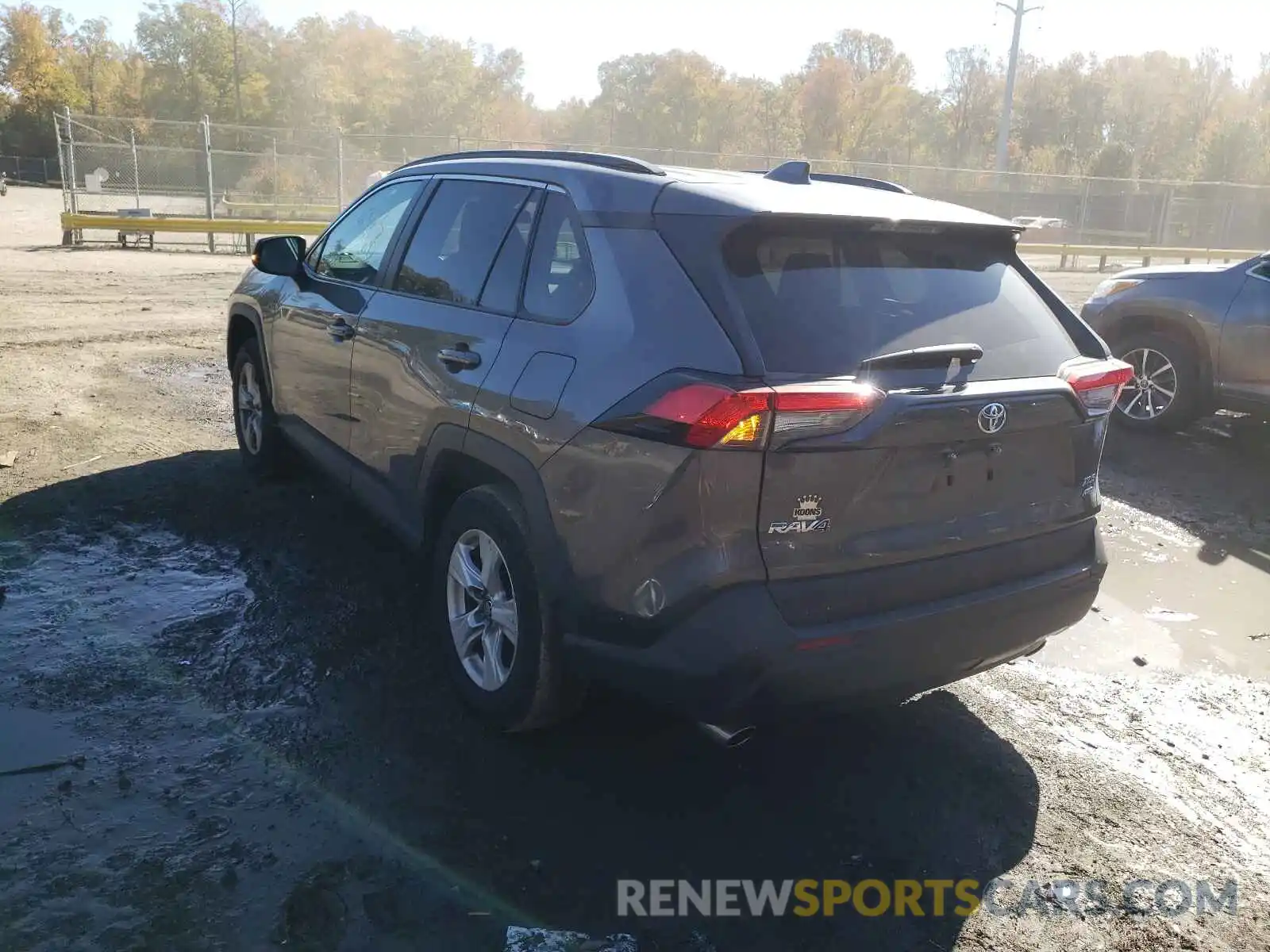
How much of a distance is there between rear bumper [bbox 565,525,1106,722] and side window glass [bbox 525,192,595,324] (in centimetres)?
102

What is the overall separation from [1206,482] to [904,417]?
17.7 feet

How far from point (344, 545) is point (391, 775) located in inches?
83.5

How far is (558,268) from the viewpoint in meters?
3.21

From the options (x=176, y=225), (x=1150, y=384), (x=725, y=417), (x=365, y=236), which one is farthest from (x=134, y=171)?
(x=725, y=417)

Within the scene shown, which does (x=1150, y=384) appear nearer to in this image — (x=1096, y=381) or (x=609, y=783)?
(x=1096, y=381)

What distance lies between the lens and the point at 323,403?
4680mm

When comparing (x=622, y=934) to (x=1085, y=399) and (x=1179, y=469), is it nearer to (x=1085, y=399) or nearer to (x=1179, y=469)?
(x=1085, y=399)

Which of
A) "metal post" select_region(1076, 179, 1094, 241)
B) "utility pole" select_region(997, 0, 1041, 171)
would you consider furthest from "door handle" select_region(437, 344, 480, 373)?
"utility pole" select_region(997, 0, 1041, 171)

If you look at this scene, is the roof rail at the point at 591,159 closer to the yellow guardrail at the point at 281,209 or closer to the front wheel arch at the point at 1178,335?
the front wheel arch at the point at 1178,335

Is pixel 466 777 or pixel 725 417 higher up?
pixel 725 417

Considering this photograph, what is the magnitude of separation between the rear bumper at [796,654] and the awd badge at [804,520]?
16cm

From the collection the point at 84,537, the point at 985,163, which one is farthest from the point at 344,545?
the point at 985,163

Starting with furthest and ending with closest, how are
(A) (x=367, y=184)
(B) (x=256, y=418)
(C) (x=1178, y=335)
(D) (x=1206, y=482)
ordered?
1. (A) (x=367, y=184)
2. (C) (x=1178, y=335)
3. (D) (x=1206, y=482)
4. (B) (x=256, y=418)

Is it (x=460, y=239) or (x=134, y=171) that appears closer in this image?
(x=460, y=239)
